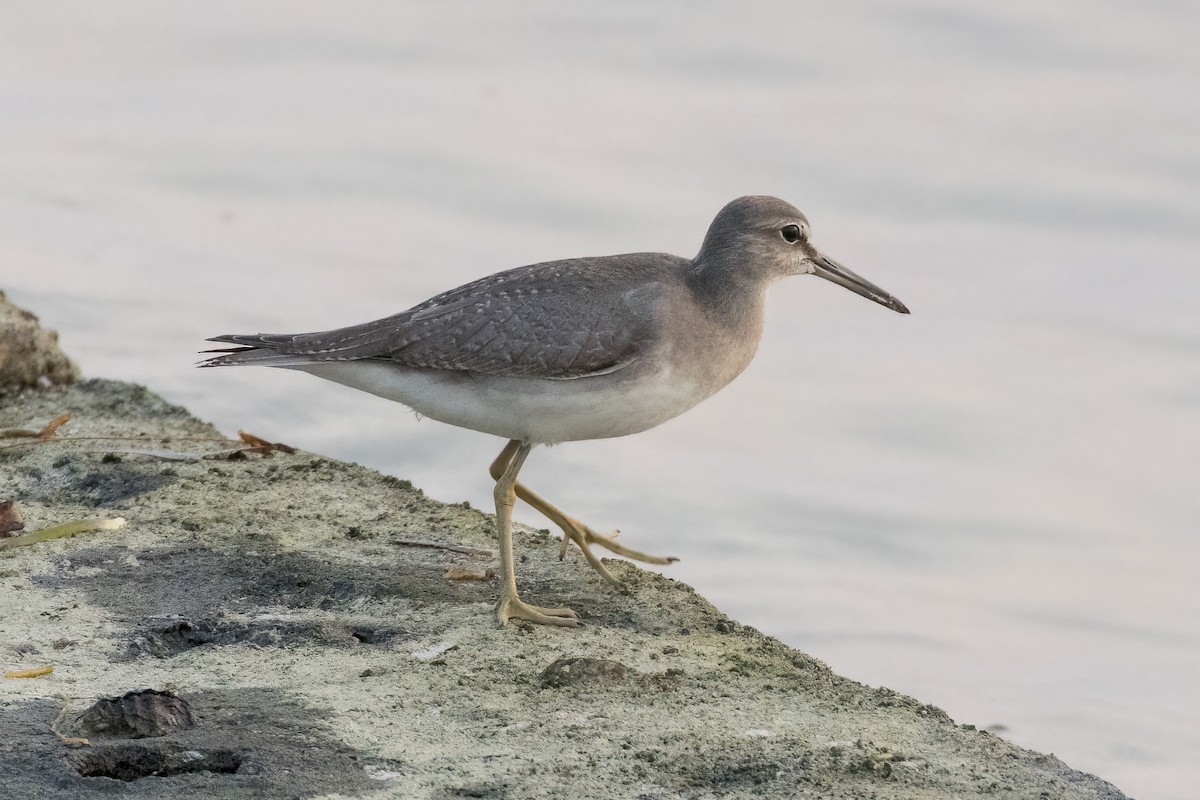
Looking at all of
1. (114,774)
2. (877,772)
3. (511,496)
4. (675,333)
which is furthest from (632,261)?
(114,774)

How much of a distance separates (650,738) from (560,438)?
1632 millimetres

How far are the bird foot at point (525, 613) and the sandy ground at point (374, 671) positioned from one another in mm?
60

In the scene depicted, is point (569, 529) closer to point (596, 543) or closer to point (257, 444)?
point (596, 543)

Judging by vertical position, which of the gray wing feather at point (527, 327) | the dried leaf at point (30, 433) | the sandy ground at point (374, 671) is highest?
the gray wing feather at point (527, 327)

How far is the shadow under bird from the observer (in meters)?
6.43

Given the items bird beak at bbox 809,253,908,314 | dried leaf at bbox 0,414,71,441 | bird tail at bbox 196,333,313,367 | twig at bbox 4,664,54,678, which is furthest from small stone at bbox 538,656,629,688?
dried leaf at bbox 0,414,71,441

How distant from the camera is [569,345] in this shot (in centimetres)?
646

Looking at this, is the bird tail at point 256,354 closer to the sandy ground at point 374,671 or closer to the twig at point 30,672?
the sandy ground at point 374,671

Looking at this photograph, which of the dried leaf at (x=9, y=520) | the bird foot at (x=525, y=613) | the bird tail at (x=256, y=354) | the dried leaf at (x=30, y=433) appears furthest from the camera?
the dried leaf at (x=30, y=433)

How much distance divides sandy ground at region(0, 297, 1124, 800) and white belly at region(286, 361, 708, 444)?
2.13 ft

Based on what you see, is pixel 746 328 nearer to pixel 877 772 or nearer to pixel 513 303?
pixel 513 303

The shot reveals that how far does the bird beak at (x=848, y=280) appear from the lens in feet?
23.6

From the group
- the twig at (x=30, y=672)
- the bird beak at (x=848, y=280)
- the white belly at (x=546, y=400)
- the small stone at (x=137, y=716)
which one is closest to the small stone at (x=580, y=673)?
the white belly at (x=546, y=400)

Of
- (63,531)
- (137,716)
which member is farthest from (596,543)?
(137,716)
